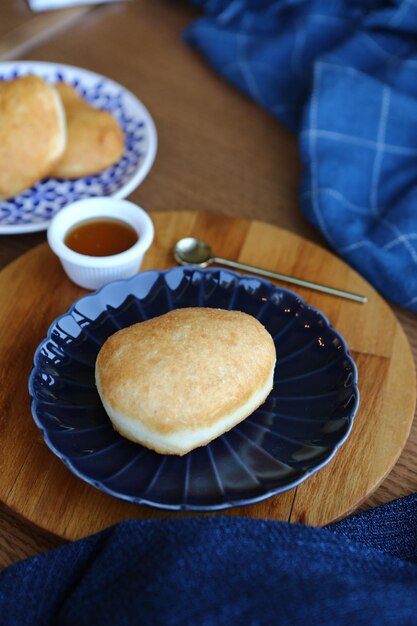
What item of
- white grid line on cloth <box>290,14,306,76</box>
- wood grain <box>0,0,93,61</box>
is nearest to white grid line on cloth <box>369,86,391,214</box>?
white grid line on cloth <box>290,14,306,76</box>

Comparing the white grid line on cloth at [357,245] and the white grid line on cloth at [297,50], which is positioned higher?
the white grid line on cloth at [297,50]

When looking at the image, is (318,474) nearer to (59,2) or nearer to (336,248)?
(336,248)

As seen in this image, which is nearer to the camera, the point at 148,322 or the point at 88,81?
the point at 148,322

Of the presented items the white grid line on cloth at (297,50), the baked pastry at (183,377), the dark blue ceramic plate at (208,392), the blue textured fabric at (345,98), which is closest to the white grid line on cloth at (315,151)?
the blue textured fabric at (345,98)

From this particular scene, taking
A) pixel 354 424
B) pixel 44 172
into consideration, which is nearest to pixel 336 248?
pixel 354 424

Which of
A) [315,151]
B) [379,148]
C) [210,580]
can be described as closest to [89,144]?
[315,151]

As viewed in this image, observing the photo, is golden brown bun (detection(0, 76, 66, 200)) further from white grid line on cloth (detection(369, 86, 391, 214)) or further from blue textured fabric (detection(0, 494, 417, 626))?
blue textured fabric (detection(0, 494, 417, 626))

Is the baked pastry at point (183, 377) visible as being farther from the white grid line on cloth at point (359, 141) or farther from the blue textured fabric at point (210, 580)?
the white grid line on cloth at point (359, 141)
